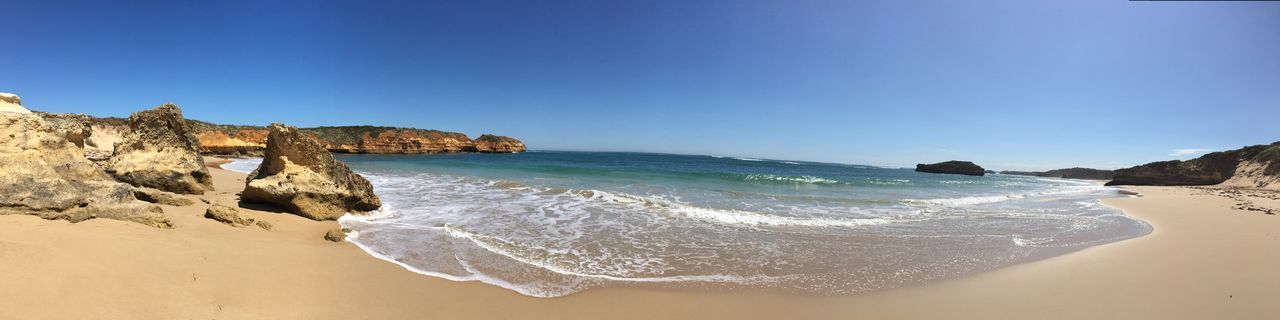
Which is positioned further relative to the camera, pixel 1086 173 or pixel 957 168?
pixel 957 168

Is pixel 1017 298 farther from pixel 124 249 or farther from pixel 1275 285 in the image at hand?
pixel 124 249

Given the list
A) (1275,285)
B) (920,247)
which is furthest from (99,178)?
(1275,285)

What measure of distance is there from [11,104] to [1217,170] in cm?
5325

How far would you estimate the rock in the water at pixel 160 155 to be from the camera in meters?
7.95

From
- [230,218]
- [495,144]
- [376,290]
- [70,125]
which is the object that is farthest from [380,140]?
[376,290]

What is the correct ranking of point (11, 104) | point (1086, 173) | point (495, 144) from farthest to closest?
point (495, 144), point (1086, 173), point (11, 104)

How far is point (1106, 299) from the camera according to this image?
457cm

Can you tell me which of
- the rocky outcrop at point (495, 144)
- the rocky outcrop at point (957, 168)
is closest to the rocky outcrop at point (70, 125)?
the rocky outcrop at point (495, 144)

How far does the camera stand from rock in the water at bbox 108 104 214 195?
795cm

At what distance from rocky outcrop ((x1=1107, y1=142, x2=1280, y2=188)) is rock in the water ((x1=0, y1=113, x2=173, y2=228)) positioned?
45161 millimetres

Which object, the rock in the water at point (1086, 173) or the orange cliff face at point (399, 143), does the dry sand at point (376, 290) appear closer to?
the orange cliff face at point (399, 143)

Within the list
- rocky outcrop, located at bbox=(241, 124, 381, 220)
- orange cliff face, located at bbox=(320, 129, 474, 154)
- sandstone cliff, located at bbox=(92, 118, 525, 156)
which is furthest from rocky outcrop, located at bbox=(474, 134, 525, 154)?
rocky outcrop, located at bbox=(241, 124, 381, 220)

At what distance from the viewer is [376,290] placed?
418 cm

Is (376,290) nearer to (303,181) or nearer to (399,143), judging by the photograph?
(303,181)
